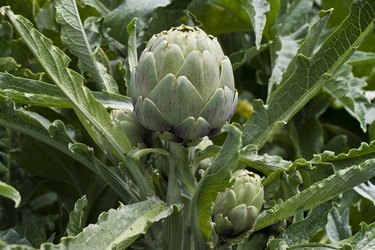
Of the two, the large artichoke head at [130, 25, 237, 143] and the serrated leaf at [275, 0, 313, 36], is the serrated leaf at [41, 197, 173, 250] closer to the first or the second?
the large artichoke head at [130, 25, 237, 143]

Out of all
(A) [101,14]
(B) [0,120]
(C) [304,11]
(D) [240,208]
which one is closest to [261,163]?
(D) [240,208]

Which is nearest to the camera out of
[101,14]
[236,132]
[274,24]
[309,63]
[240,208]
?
[236,132]

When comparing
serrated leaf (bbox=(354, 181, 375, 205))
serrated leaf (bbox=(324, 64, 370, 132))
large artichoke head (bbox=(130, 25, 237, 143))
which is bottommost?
serrated leaf (bbox=(354, 181, 375, 205))

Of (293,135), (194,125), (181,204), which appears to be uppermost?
(194,125)

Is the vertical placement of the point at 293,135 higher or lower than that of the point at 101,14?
lower

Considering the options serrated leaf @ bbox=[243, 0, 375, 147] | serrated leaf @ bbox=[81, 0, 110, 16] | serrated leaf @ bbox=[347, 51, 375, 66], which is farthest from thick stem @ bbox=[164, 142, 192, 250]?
serrated leaf @ bbox=[347, 51, 375, 66]

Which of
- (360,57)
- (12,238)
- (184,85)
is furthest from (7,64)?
(360,57)

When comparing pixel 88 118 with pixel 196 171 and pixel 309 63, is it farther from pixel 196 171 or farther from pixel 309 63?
pixel 309 63

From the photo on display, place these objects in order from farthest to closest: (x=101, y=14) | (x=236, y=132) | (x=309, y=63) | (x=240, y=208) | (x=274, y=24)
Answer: (x=274, y=24)
(x=101, y=14)
(x=309, y=63)
(x=240, y=208)
(x=236, y=132)
